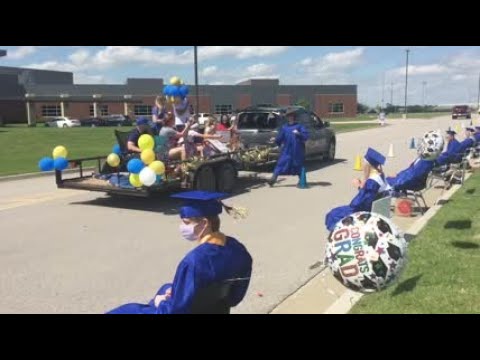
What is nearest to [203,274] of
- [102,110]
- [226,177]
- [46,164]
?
[46,164]

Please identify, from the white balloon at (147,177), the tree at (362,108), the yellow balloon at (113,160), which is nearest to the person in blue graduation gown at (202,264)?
the white balloon at (147,177)

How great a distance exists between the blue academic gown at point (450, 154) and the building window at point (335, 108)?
8476 centimetres

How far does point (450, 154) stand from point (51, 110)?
71136 mm

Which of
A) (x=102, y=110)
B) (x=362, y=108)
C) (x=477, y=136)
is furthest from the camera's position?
(x=362, y=108)

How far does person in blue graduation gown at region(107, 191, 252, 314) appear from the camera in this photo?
9.86 feet

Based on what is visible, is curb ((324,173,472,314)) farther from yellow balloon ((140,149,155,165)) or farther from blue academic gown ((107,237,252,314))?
yellow balloon ((140,149,155,165))

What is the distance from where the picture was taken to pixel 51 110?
7519cm

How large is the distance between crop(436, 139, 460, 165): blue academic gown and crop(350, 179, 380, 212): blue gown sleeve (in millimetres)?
5362

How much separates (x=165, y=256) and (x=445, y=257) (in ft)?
11.1

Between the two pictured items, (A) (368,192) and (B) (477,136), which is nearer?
(A) (368,192)

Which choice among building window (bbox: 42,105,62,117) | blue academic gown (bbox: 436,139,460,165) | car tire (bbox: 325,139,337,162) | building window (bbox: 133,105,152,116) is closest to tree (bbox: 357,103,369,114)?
building window (bbox: 133,105,152,116)

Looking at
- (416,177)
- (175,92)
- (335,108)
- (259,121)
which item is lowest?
(416,177)

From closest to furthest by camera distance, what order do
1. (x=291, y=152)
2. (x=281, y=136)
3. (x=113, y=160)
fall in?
(x=113, y=160) < (x=291, y=152) < (x=281, y=136)

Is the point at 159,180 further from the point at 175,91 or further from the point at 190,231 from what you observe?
the point at 190,231
